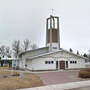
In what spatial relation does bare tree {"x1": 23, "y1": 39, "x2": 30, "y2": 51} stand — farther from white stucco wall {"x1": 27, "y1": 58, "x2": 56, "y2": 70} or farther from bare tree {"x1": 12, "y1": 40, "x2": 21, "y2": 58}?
white stucco wall {"x1": 27, "y1": 58, "x2": 56, "y2": 70}

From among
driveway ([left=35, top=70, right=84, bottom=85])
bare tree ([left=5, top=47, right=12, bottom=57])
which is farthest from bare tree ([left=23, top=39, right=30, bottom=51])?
driveway ([left=35, top=70, right=84, bottom=85])

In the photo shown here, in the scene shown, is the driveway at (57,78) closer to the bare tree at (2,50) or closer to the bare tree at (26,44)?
the bare tree at (26,44)

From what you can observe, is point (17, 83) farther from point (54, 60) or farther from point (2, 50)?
point (2, 50)

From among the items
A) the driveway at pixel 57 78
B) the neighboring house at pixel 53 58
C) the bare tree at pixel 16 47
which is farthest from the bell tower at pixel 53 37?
the bare tree at pixel 16 47

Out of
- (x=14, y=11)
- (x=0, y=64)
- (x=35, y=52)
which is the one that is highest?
(x=14, y=11)

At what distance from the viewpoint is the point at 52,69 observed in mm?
26234

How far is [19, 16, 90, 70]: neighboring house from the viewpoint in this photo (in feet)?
84.1

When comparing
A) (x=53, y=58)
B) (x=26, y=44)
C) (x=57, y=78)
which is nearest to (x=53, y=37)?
(x=53, y=58)

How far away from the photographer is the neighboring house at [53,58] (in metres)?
25.6

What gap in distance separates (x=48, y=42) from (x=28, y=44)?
31781 mm

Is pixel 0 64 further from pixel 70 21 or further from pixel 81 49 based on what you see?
pixel 81 49

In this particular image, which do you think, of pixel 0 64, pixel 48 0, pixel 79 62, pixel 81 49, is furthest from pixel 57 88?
pixel 81 49

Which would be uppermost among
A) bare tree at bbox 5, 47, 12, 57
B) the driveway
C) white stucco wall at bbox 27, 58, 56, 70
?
bare tree at bbox 5, 47, 12, 57

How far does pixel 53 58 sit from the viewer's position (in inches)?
1051
